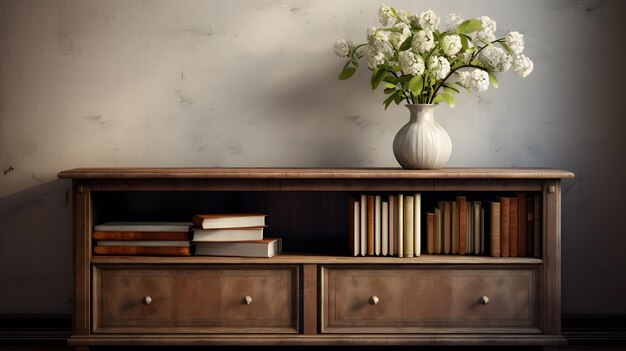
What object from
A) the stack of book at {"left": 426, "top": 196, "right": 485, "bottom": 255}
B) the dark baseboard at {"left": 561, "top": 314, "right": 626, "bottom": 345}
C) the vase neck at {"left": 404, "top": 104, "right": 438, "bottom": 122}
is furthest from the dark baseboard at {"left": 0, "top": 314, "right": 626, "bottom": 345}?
the vase neck at {"left": 404, "top": 104, "right": 438, "bottom": 122}

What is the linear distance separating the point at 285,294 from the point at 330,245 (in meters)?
0.37

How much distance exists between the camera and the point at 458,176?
7.41 feet

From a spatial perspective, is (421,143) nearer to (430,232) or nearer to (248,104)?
(430,232)

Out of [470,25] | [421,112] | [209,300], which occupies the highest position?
[470,25]

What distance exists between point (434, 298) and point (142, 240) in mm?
1094

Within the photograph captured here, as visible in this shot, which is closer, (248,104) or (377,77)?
(377,77)

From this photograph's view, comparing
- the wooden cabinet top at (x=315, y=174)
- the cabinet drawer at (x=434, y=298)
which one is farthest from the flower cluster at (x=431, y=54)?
the cabinet drawer at (x=434, y=298)

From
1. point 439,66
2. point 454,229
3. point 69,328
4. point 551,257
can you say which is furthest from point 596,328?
point 69,328

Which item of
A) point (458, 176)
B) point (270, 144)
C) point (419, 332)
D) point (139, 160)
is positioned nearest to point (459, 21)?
point (458, 176)

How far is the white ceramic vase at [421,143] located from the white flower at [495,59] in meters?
0.25

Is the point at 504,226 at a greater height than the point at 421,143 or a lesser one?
lesser

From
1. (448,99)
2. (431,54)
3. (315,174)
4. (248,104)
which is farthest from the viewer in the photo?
(248,104)

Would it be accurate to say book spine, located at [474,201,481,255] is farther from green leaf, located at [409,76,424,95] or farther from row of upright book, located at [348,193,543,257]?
green leaf, located at [409,76,424,95]

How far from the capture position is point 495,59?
2.37 m
